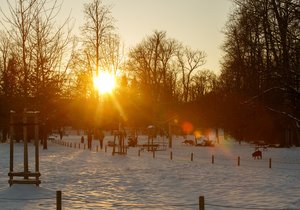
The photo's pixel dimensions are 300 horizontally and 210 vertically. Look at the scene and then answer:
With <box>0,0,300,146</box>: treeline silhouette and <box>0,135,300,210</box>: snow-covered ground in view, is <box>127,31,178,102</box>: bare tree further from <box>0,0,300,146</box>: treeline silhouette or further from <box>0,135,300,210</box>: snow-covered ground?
<box>0,135,300,210</box>: snow-covered ground

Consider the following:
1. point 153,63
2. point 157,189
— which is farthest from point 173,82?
point 157,189

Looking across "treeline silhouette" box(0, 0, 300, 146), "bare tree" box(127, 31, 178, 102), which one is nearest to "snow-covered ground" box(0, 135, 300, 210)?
"treeline silhouette" box(0, 0, 300, 146)

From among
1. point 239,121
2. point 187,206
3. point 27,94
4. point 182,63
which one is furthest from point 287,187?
point 182,63

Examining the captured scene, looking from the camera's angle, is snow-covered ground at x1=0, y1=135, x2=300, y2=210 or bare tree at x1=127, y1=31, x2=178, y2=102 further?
bare tree at x1=127, y1=31, x2=178, y2=102

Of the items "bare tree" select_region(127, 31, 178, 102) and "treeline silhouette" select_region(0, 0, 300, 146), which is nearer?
"treeline silhouette" select_region(0, 0, 300, 146)

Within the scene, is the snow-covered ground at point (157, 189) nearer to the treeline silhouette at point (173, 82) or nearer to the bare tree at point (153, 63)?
the treeline silhouette at point (173, 82)

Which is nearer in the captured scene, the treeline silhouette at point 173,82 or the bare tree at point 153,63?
the treeline silhouette at point 173,82

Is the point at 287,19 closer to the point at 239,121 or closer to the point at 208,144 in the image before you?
the point at 239,121

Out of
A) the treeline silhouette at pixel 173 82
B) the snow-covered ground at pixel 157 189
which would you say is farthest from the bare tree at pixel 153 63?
the snow-covered ground at pixel 157 189

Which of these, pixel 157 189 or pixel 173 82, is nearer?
pixel 157 189

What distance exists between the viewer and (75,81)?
50.3 metres

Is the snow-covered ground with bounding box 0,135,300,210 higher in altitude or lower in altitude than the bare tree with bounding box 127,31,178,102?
lower

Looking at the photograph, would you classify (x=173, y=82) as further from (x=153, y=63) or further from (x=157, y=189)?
(x=157, y=189)

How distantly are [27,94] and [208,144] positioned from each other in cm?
3735
